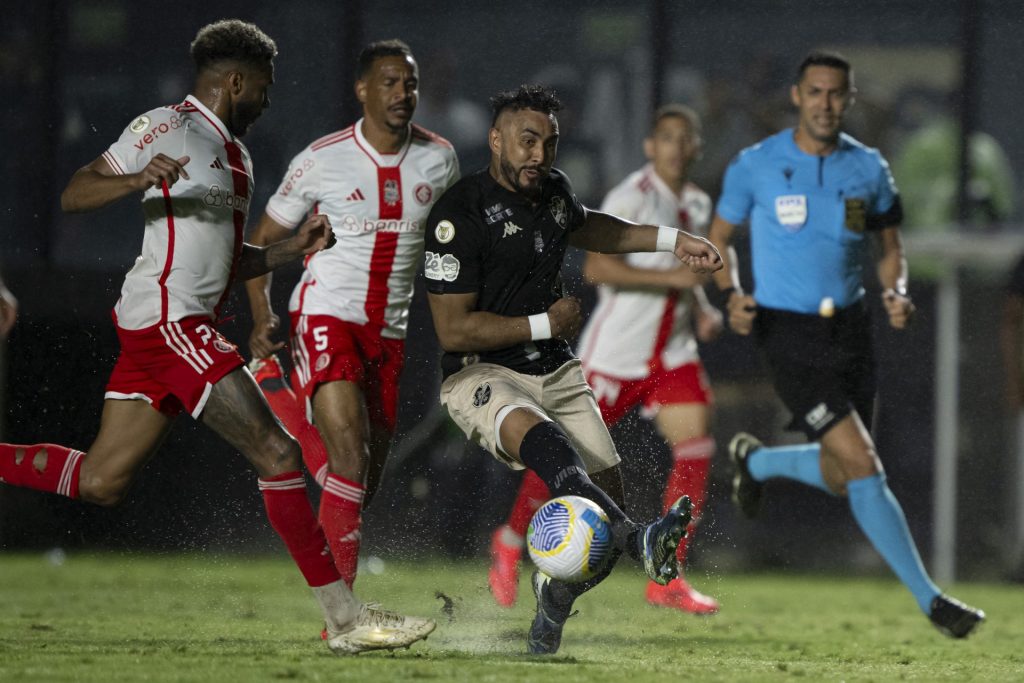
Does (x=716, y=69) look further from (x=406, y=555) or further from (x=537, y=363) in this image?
(x=537, y=363)

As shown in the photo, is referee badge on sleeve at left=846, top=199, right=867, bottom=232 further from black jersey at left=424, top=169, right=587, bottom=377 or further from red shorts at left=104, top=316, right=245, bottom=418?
red shorts at left=104, top=316, right=245, bottom=418

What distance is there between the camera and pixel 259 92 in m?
6.18

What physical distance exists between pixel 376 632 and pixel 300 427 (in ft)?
5.55

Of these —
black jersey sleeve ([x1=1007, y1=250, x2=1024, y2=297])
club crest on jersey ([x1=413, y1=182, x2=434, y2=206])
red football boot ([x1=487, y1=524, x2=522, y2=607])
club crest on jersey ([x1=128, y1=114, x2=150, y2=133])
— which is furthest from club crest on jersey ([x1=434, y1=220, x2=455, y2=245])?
black jersey sleeve ([x1=1007, y1=250, x2=1024, y2=297])

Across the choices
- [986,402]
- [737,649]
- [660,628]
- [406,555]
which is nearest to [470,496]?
[406,555]

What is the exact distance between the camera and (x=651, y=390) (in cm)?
849

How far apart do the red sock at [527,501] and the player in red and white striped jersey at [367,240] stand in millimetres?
964

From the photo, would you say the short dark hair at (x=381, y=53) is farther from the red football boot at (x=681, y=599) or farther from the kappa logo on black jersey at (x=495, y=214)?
the red football boot at (x=681, y=599)

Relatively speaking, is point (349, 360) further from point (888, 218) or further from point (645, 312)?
point (888, 218)

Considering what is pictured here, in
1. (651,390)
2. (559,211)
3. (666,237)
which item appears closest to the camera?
(559,211)

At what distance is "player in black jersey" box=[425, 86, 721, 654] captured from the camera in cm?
581

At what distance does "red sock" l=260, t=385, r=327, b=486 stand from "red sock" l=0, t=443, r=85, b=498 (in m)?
1.19

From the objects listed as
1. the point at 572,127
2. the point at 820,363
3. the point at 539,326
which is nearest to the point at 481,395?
the point at 539,326

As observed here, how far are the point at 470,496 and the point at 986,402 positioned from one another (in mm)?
3158
